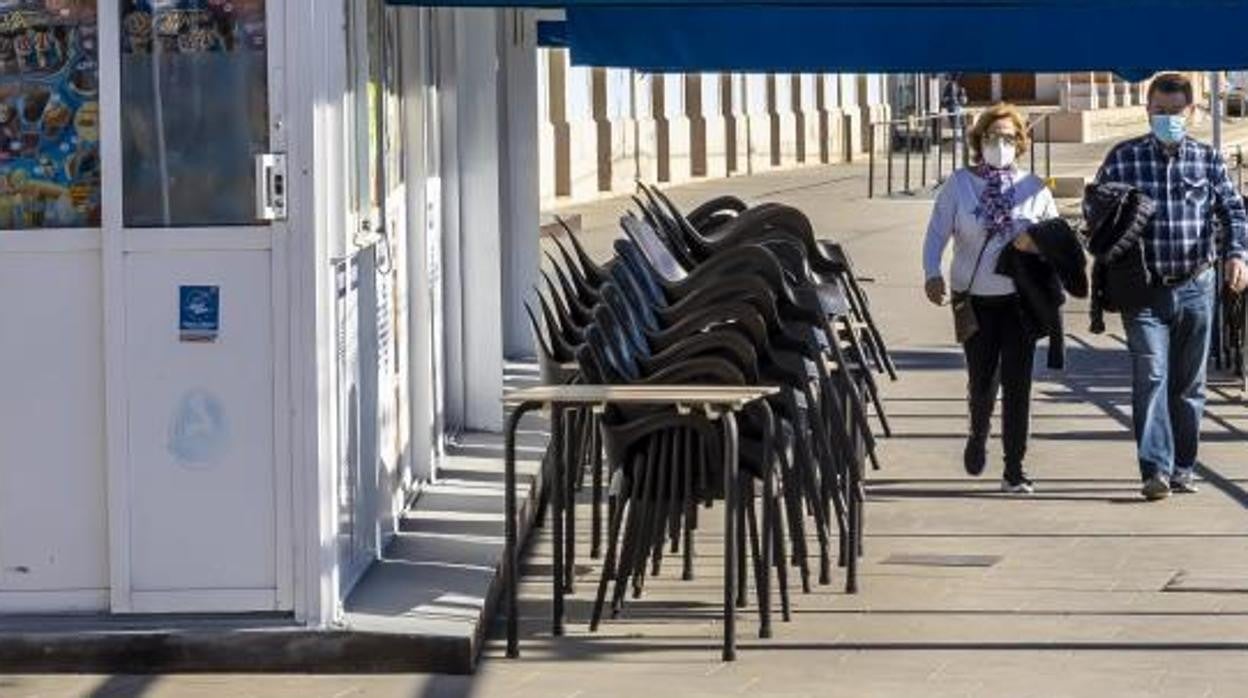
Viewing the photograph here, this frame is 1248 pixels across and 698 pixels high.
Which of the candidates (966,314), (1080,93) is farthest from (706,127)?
(966,314)

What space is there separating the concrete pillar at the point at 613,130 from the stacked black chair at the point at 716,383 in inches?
1032

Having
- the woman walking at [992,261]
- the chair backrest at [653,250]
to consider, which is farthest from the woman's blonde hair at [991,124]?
the chair backrest at [653,250]

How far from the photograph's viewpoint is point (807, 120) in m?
50.4

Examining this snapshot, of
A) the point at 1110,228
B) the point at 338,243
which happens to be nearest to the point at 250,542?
the point at 338,243

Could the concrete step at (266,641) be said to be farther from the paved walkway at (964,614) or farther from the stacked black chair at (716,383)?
the stacked black chair at (716,383)

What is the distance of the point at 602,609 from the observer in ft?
32.1

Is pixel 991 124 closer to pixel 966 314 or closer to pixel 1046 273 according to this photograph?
pixel 1046 273

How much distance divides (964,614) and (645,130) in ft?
103

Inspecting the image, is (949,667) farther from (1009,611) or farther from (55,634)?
(55,634)

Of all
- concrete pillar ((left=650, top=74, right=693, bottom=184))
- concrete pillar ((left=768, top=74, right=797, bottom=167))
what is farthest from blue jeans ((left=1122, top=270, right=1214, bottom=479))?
concrete pillar ((left=768, top=74, right=797, bottom=167))

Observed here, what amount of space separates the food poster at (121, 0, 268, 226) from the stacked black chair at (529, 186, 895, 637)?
1.38 metres

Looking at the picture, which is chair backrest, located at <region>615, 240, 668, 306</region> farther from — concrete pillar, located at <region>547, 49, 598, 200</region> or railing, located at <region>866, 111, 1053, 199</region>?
railing, located at <region>866, 111, 1053, 199</region>

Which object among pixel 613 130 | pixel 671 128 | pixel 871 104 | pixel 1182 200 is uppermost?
pixel 871 104

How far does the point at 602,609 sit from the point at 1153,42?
2537 mm
